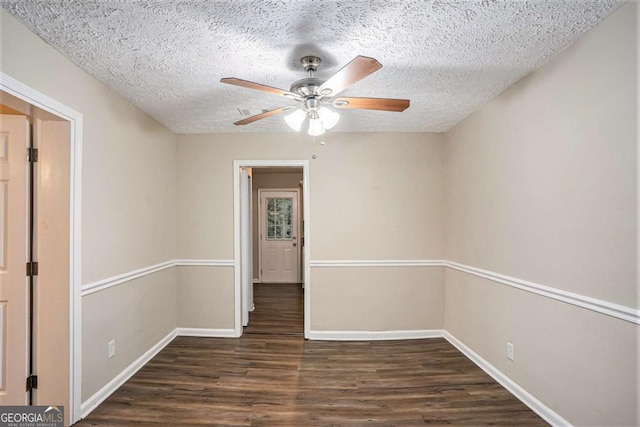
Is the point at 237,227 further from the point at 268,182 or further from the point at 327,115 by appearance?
the point at 268,182

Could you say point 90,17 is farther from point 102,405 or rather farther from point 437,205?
point 437,205

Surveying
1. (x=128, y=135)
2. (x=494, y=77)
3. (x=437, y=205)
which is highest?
(x=494, y=77)

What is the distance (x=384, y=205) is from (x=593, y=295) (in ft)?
6.88

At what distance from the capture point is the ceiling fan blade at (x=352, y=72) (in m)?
1.42

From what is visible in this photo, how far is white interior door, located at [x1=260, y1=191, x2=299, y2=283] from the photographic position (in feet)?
22.0

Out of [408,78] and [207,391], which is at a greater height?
[408,78]

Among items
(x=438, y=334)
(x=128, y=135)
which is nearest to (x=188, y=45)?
(x=128, y=135)

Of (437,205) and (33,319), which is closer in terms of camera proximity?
(33,319)

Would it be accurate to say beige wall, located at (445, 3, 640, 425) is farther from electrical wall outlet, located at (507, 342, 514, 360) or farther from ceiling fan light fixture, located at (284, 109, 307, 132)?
ceiling fan light fixture, located at (284, 109, 307, 132)

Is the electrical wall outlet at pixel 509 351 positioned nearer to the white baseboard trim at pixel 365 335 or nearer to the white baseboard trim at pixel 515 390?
the white baseboard trim at pixel 515 390

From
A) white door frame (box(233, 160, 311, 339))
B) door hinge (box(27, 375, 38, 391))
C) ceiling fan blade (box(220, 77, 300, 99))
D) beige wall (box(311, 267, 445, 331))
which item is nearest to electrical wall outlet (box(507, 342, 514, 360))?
beige wall (box(311, 267, 445, 331))

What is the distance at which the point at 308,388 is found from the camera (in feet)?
8.14

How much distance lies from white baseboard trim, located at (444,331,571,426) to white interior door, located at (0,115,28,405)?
340 centimetres

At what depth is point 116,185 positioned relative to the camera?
2.46 meters
